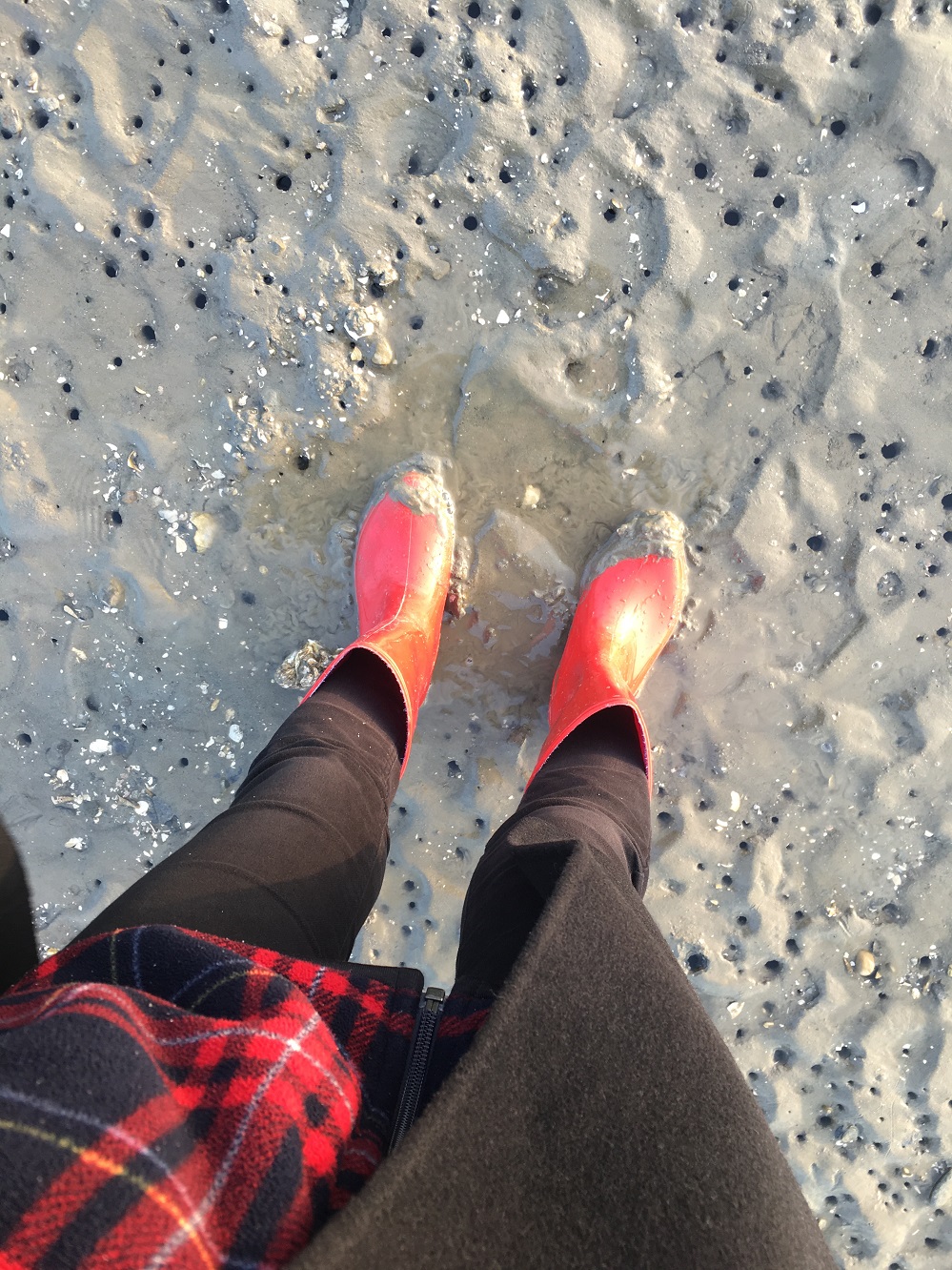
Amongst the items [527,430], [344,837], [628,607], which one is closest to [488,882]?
[344,837]

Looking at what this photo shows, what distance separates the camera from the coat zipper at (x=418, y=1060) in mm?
698

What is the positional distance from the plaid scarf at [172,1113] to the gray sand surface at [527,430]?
43.6 inches

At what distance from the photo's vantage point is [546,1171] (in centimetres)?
58

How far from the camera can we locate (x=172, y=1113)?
546 mm

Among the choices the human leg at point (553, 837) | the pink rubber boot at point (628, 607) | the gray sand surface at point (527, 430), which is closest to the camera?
the human leg at point (553, 837)

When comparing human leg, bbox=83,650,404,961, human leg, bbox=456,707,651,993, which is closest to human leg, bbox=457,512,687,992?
human leg, bbox=456,707,651,993

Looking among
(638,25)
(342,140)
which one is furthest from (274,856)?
(638,25)

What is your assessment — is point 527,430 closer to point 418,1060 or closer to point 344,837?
point 344,837

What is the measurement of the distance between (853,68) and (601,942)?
1.76 metres

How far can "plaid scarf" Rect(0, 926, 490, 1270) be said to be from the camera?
49 centimetres

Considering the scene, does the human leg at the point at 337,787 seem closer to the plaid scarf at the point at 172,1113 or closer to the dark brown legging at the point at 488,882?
the dark brown legging at the point at 488,882

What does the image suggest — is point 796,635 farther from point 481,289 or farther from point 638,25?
point 638,25

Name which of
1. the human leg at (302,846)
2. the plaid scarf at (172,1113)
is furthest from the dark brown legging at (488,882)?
the plaid scarf at (172,1113)

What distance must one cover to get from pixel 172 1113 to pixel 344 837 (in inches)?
25.6
